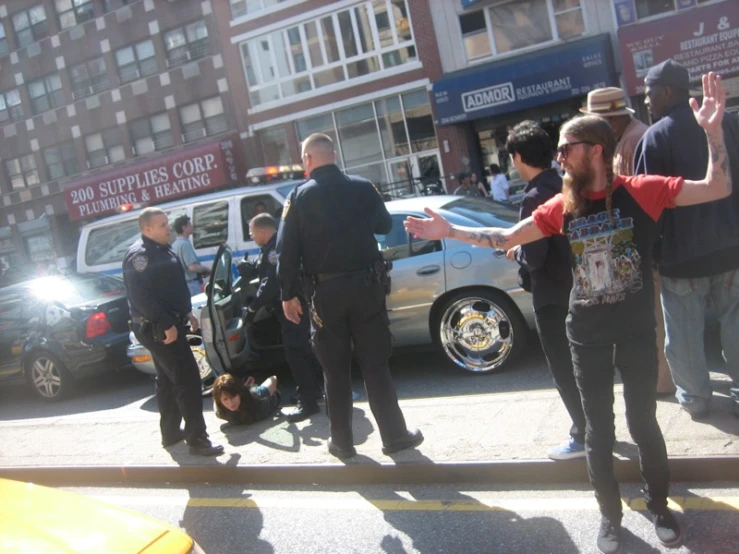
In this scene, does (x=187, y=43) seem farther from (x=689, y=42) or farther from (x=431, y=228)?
(x=431, y=228)

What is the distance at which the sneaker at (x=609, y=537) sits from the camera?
3.24 metres

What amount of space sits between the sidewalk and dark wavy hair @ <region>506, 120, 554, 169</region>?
158 cm

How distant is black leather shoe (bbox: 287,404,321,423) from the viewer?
5.96m

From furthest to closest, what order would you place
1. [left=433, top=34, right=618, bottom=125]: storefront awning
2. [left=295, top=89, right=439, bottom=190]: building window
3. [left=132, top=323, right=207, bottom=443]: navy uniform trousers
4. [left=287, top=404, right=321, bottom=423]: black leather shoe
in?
[left=295, top=89, right=439, bottom=190]: building window → [left=433, top=34, right=618, bottom=125]: storefront awning → [left=287, top=404, right=321, bottom=423]: black leather shoe → [left=132, top=323, right=207, bottom=443]: navy uniform trousers

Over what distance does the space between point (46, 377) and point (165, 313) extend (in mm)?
4616

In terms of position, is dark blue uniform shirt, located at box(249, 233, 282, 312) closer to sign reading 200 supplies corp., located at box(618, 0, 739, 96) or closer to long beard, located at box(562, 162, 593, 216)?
long beard, located at box(562, 162, 593, 216)

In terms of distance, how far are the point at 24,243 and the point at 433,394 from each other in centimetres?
3096

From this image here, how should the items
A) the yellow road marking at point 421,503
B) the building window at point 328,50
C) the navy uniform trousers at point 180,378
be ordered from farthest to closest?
the building window at point 328,50
the navy uniform trousers at point 180,378
the yellow road marking at point 421,503

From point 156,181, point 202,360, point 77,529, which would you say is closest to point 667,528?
point 77,529

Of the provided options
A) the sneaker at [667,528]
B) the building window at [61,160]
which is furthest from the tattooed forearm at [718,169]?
the building window at [61,160]

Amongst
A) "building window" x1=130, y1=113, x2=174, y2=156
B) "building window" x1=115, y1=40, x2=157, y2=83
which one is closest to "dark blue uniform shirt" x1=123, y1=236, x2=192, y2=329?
"building window" x1=130, y1=113, x2=174, y2=156

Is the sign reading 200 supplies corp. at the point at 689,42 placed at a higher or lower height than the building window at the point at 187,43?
lower

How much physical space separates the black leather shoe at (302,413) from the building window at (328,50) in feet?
60.5

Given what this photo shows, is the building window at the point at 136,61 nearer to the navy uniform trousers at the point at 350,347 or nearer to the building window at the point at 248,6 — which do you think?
the building window at the point at 248,6
